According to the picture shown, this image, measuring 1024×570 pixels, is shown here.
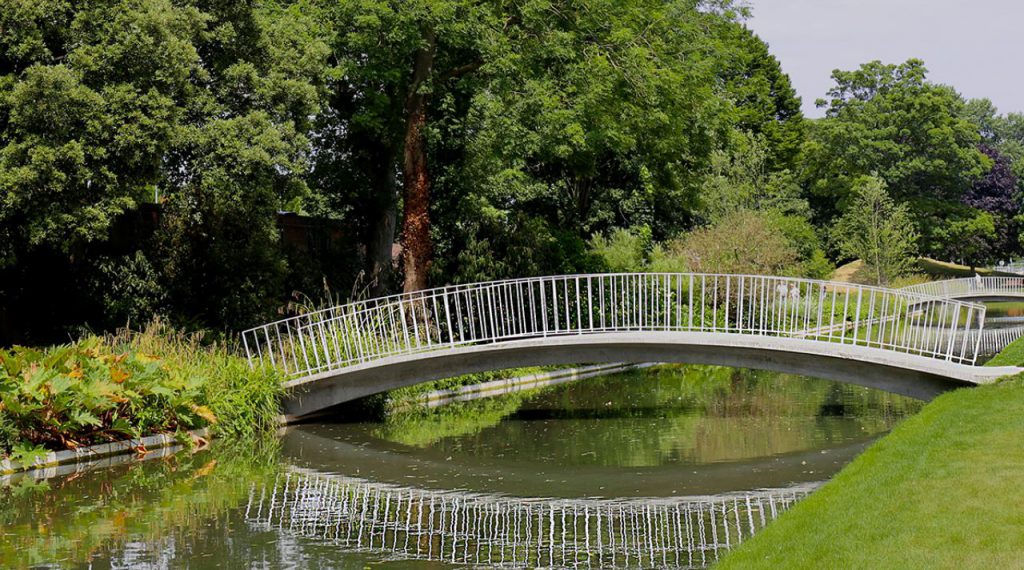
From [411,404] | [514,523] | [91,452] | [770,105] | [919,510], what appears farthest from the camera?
[770,105]

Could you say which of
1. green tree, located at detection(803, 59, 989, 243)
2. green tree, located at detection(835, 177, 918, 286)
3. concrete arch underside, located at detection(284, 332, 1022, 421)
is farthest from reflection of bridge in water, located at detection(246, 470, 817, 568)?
green tree, located at detection(803, 59, 989, 243)

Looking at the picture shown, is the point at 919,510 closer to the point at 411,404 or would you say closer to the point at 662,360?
the point at 662,360

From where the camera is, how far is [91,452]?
14.0m

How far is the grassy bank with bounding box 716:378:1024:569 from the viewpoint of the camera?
6688mm

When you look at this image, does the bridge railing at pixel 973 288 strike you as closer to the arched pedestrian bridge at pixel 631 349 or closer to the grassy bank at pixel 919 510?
the arched pedestrian bridge at pixel 631 349

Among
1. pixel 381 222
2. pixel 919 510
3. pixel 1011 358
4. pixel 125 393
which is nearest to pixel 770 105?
pixel 381 222

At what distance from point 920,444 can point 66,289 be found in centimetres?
1517

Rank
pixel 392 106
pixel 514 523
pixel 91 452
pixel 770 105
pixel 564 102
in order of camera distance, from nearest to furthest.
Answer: pixel 514 523
pixel 91 452
pixel 564 102
pixel 392 106
pixel 770 105

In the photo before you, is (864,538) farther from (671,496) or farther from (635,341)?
(635,341)

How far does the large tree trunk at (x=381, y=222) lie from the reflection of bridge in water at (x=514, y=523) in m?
12.0

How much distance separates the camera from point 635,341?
16422mm

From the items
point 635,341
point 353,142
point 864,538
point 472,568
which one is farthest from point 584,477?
point 353,142

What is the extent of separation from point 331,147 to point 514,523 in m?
15.9

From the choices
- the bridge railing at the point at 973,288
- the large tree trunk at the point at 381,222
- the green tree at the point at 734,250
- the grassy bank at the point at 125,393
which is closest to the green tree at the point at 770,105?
the bridge railing at the point at 973,288
